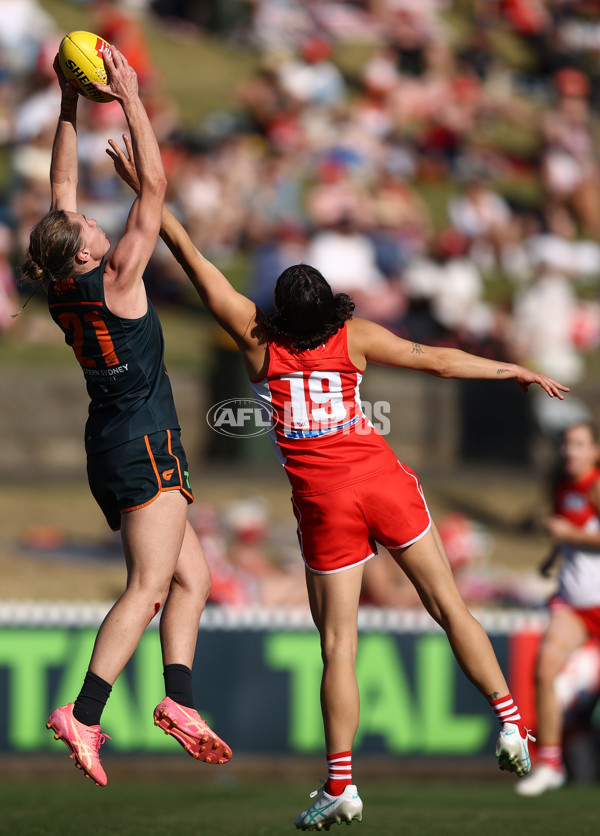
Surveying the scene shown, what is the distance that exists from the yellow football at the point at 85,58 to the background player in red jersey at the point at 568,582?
3645 mm

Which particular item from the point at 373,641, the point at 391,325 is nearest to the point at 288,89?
the point at 391,325

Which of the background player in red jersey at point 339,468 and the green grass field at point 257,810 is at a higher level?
the background player in red jersey at point 339,468

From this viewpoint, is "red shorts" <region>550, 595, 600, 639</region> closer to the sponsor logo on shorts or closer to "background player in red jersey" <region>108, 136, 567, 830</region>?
"background player in red jersey" <region>108, 136, 567, 830</region>

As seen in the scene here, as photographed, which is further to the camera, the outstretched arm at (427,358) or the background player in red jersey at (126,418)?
the outstretched arm at (427,358)

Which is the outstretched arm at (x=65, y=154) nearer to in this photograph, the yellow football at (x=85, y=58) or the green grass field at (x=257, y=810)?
the yellow football at (x=85, y=58)

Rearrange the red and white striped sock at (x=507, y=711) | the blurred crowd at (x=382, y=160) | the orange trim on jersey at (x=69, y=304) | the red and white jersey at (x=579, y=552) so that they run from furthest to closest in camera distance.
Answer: the blurred crowd at (x=382, y=160)
the red and white jersey at (x=579, y=552)
the red and white striped sock at (x=507, y=711)
the orange trim on jersey at (x=69, y=304)

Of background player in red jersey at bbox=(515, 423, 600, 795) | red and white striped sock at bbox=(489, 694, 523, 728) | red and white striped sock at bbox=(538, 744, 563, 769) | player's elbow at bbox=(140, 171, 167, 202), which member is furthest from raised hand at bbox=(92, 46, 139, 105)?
red and white striped sock at bbox=(538, 744, 563, 769)

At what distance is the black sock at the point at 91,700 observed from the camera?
15.0 ft

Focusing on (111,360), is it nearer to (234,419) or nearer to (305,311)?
(305,311)

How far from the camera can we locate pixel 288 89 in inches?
640

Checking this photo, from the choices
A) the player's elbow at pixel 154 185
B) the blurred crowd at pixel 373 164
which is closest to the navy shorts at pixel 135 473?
the player's elbow at pixel 154 185

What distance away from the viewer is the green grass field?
5.53m

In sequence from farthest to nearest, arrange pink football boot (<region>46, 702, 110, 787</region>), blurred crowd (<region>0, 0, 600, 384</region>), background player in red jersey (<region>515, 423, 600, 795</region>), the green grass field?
blurred crowd (<region>0, 0, 600, 384</region>) < background player in red jersey (<region>515, 423, 600, 795</region>) < the green grass field < pink football boot (<region>46, 702, 110, 787</region>)

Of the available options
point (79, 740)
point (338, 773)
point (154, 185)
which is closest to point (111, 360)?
point (154, 185)
